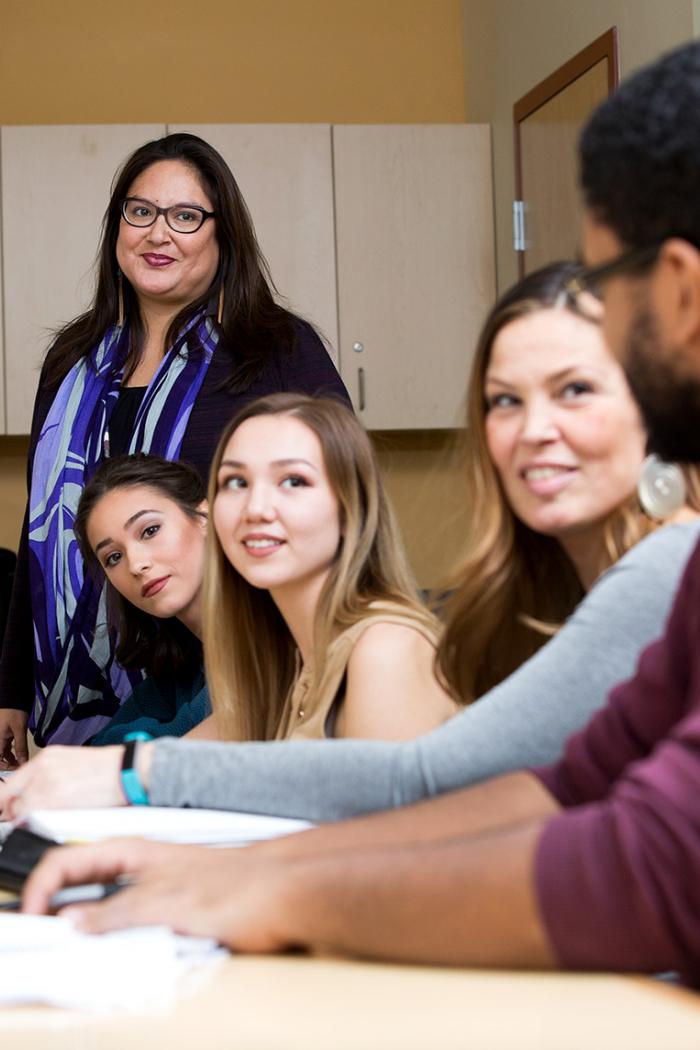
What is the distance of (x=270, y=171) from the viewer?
14.4 ft

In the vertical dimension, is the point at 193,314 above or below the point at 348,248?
below

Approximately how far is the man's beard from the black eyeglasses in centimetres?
169

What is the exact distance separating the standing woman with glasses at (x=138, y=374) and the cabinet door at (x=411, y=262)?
1.98 meters

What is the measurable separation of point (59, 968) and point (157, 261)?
1804 mm

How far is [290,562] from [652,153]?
0.98m

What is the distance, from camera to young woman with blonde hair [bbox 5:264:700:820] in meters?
1.04

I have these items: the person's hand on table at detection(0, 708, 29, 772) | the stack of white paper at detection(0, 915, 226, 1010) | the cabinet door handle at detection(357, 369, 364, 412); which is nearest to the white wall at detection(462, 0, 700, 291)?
the cabinet door handle at detection(357, 369, 364, 412)

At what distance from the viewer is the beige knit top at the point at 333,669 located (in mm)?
1534

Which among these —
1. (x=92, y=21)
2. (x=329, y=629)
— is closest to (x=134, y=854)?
(x=329, y=629)

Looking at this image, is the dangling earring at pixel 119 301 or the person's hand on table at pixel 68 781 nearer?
the person's hand on table at pixel 68 781

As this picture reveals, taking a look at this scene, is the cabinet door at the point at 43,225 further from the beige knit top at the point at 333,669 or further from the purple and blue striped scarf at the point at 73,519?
the beige knit top at the point at 333,669

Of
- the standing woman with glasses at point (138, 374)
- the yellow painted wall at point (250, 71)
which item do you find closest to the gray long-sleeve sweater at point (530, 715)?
the standing woman with glasses at point (138, 374)

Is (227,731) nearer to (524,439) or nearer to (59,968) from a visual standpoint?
(524,439)

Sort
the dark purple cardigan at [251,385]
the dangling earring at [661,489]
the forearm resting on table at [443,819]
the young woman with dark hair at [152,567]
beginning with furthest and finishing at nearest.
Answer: the dark purple cardigan at [251,385] < the young woman with dark hair at [152,567] < the dangling earring at [661,489] < the forearm resting on table at [443,819]
